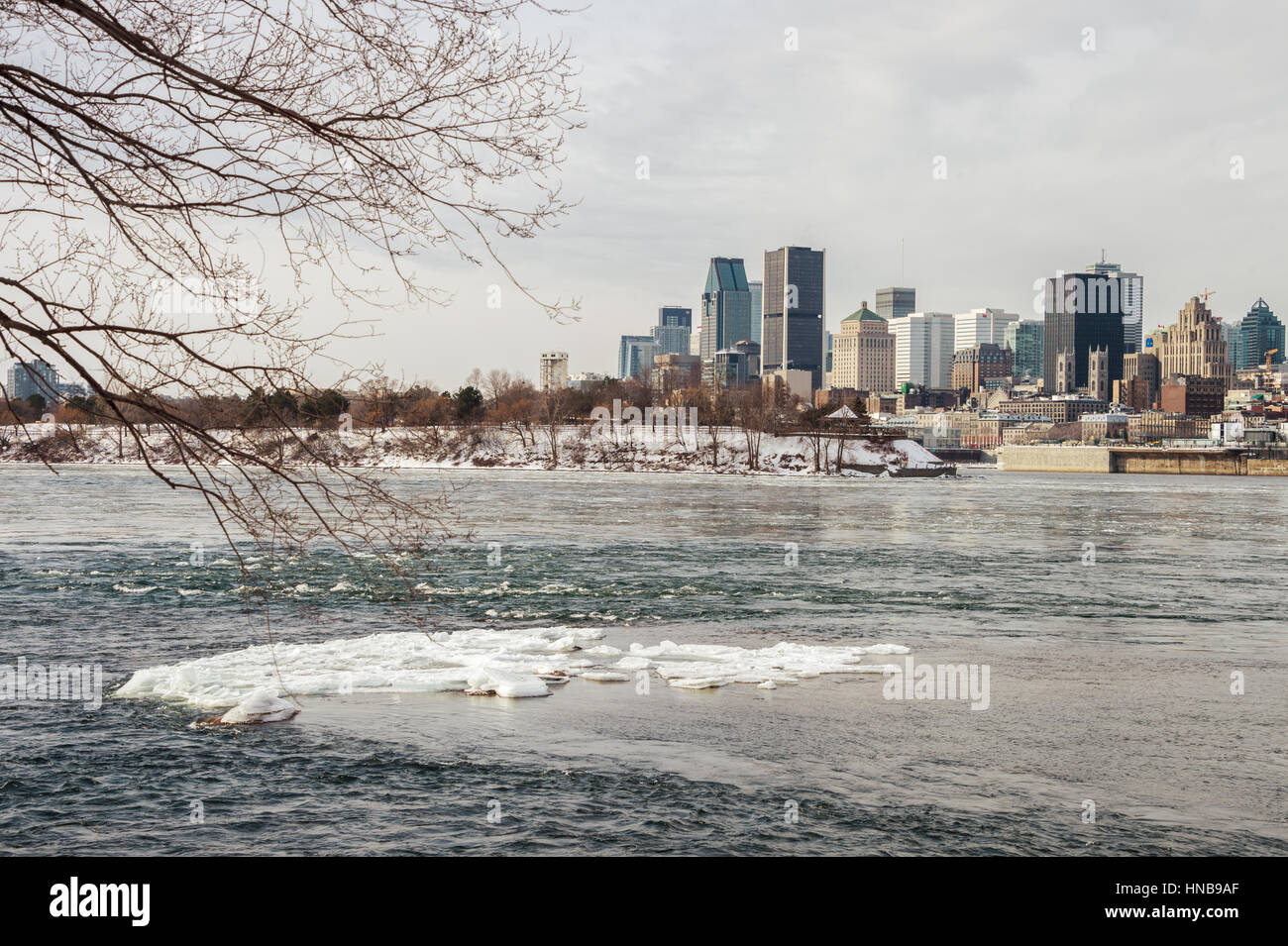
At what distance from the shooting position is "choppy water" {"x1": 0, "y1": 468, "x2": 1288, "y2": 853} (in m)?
8.33

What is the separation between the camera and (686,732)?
11.2 metres

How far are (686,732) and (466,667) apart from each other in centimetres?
394

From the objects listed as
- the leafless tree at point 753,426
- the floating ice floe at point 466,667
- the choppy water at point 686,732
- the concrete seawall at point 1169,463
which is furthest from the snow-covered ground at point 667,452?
the floating ice floe at point 466,667

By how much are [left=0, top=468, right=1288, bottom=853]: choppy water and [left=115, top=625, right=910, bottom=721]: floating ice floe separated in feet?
1.55

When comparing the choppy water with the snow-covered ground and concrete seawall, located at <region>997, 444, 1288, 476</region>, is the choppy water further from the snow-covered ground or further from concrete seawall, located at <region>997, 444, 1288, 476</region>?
concrete seawall, located at <region>997, 444, 1288, 476</region>

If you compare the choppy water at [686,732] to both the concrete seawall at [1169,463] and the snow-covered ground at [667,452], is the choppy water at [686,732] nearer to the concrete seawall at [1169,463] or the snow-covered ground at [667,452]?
the snow-covered ground at [667,452]

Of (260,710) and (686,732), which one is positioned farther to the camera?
(260,710)

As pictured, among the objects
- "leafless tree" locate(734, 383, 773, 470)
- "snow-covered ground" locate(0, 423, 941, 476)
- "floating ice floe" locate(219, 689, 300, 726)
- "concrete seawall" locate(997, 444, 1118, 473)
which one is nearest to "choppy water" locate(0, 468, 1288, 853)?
"floating ice floe" locate(219, 689, 300, 726)

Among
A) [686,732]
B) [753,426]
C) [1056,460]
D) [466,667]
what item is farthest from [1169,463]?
[686,732]

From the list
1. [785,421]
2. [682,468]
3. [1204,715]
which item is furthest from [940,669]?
[785,421]

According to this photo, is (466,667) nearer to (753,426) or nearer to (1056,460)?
(753,426)
